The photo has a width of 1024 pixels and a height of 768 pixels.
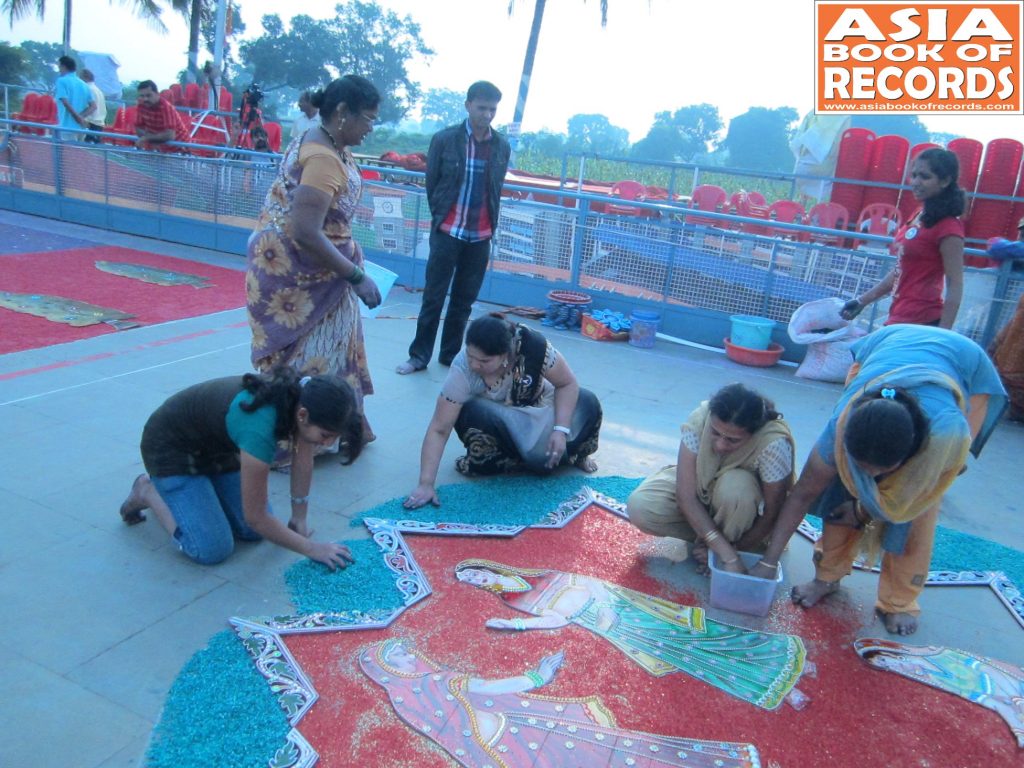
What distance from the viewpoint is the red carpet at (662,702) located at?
1978 mm

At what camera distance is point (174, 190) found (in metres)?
8.39

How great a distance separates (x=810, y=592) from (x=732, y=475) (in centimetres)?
50

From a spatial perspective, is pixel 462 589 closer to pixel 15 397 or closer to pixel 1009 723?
pixel 1009 723

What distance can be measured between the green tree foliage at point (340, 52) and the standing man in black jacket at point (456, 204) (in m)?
39.1

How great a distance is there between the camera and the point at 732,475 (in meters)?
2.69

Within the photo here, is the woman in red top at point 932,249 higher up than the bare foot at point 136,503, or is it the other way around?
the woman in red top at point 932,249

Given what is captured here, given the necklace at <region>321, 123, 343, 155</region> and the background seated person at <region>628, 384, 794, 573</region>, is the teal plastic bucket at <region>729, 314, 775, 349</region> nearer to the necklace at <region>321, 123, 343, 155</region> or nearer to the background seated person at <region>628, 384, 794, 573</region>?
the background seated person at <region>628, 384, 794, 573</region>

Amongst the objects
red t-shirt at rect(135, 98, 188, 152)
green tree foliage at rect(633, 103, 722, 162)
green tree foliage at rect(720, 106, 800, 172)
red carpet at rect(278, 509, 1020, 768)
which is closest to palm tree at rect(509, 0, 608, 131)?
red t-shirt at rect(135, 98, 188, 152)

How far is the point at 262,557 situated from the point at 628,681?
52.4 inches

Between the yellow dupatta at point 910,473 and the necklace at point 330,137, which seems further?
the necklace at point 330,137

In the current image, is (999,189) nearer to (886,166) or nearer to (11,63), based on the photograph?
(886,166)

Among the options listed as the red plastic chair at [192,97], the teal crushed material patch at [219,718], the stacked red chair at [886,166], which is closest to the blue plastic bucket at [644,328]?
the stacked red chair at [886,166]

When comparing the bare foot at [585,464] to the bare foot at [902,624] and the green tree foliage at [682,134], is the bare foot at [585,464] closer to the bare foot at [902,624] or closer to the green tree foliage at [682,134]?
the bare foot at [902,624]

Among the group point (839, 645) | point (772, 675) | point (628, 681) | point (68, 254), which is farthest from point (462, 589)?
point (68, 254)
